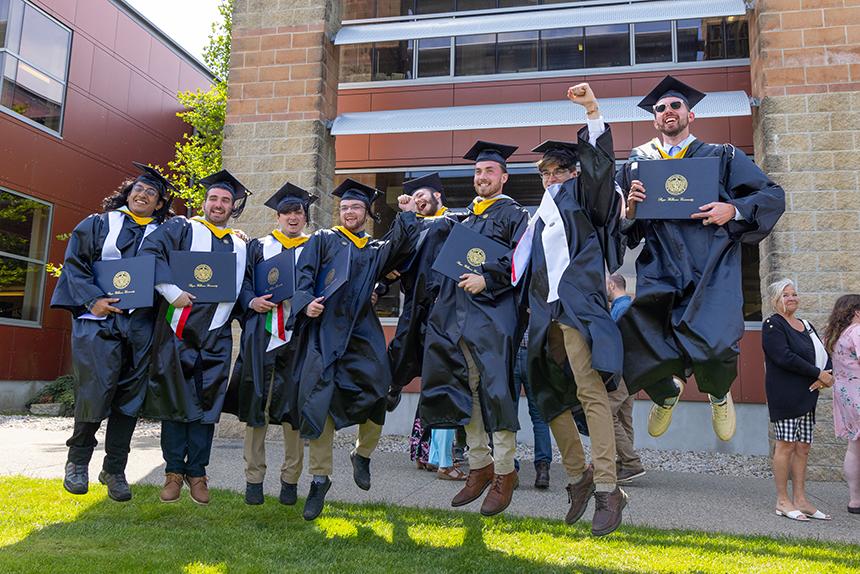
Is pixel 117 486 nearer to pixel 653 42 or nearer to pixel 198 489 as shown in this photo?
pixel 198 489

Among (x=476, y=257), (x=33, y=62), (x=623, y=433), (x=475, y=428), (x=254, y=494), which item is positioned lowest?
(x=254, y=494)

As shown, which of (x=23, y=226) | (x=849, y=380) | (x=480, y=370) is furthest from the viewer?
(x=23, y=226)

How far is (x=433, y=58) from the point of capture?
10.4m

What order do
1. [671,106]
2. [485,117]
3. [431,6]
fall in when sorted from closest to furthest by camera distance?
[671,106] → [485,117] → [431,6]

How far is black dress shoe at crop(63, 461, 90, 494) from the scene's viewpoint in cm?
468

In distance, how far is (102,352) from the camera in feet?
15.5

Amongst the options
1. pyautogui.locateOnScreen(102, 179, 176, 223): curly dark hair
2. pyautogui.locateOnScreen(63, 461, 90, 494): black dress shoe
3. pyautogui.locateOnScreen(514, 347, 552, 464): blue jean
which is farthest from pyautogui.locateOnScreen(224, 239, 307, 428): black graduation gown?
pyautogui.locateOnScreen(514, 347, 552, 464): blue jean

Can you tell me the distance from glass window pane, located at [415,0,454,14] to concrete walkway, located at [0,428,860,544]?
687 centimetres

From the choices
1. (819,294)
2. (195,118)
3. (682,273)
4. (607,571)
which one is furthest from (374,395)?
(195,118)

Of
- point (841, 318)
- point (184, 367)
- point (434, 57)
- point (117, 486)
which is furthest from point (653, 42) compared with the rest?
point (117, 486)

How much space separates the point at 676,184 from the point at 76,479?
440 cm

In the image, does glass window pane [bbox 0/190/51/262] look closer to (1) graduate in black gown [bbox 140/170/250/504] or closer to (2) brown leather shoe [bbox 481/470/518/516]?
(1) graduate in black gown [bbox 140/170/250/504]

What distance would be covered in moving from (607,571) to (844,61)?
6782 millimetres

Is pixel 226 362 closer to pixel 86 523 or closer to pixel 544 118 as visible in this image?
pixel 86 523
